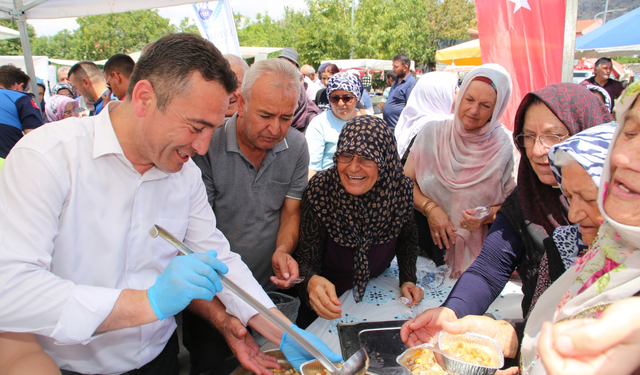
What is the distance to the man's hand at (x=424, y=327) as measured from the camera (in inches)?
55.9

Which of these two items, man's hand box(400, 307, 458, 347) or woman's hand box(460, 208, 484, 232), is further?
woman's hand box(460, 208, 484, 232)

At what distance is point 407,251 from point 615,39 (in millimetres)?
9134

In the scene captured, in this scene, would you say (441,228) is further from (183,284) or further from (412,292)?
(183,284)

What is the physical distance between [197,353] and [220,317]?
0.41 m

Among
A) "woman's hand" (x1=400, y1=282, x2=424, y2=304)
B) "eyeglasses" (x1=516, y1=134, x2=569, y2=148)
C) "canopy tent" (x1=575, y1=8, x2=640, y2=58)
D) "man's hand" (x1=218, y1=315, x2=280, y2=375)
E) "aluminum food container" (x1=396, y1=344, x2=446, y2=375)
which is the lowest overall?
"woman's hand" (x1=400, y1=282, x2=424, y2=304)

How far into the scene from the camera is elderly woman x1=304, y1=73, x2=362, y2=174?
3252 millimetres

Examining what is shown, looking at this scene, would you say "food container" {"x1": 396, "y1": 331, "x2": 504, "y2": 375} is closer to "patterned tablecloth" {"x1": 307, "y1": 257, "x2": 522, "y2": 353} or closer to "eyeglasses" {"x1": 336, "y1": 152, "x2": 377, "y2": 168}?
"patterned tablecloth" {"x1": 307, "y1": 257, "x2": 522, "y2": 353}

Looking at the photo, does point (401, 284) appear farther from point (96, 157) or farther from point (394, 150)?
point (96, 157)

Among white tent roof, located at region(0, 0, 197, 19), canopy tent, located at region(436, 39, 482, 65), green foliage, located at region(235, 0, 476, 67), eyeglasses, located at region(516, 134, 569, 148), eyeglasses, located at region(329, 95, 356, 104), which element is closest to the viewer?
eyeglasses, located at region(516, 134, 569, 148)

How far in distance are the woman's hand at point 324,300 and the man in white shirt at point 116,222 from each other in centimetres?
33

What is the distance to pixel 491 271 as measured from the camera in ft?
5.42

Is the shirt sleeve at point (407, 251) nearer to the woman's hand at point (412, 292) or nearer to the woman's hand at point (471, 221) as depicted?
the woman's hand at point (412, 292)

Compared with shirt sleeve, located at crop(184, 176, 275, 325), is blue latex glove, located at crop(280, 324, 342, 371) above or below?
below

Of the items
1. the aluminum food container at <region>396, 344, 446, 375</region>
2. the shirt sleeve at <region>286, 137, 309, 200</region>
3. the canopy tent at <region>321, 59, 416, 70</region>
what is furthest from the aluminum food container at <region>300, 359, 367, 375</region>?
the canopy tent at <region>321, 59, 416, 70</region>
